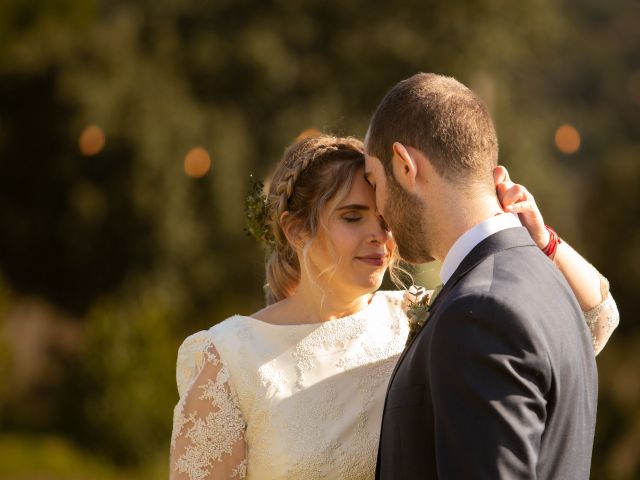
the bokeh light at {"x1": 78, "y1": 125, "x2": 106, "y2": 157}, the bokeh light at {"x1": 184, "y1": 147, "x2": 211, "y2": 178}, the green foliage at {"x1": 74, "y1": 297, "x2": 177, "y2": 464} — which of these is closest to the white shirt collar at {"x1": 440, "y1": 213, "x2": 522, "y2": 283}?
the green foliage at {"x1": 74, "y1": 297, "x2": 177, "y2": 464}

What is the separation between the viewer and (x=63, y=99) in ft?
55.6

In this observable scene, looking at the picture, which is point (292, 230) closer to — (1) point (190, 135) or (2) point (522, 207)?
(2) point (522, 207)

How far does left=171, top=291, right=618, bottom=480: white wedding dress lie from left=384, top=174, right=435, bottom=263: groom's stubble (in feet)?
2.85

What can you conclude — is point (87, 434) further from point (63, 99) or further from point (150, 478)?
point (63, 99)

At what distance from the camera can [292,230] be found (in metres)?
3.77

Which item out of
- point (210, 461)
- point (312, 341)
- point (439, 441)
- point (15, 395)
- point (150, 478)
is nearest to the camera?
point (439, 441)

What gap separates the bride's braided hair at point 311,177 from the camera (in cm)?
360

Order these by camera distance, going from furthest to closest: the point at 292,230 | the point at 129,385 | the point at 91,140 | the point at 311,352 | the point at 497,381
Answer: the point at 91,140, the point at 129,385, the point at 292,230, the point at 311,352, the point at 497,381

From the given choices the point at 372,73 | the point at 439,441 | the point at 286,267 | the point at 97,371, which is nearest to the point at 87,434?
the point at 97,371

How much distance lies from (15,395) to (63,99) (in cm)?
559

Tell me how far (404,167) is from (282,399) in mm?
1183

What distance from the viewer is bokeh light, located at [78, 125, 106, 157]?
16.8 meters

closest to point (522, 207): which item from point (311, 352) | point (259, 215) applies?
point (311, 352)

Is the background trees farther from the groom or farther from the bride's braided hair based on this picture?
the groom
